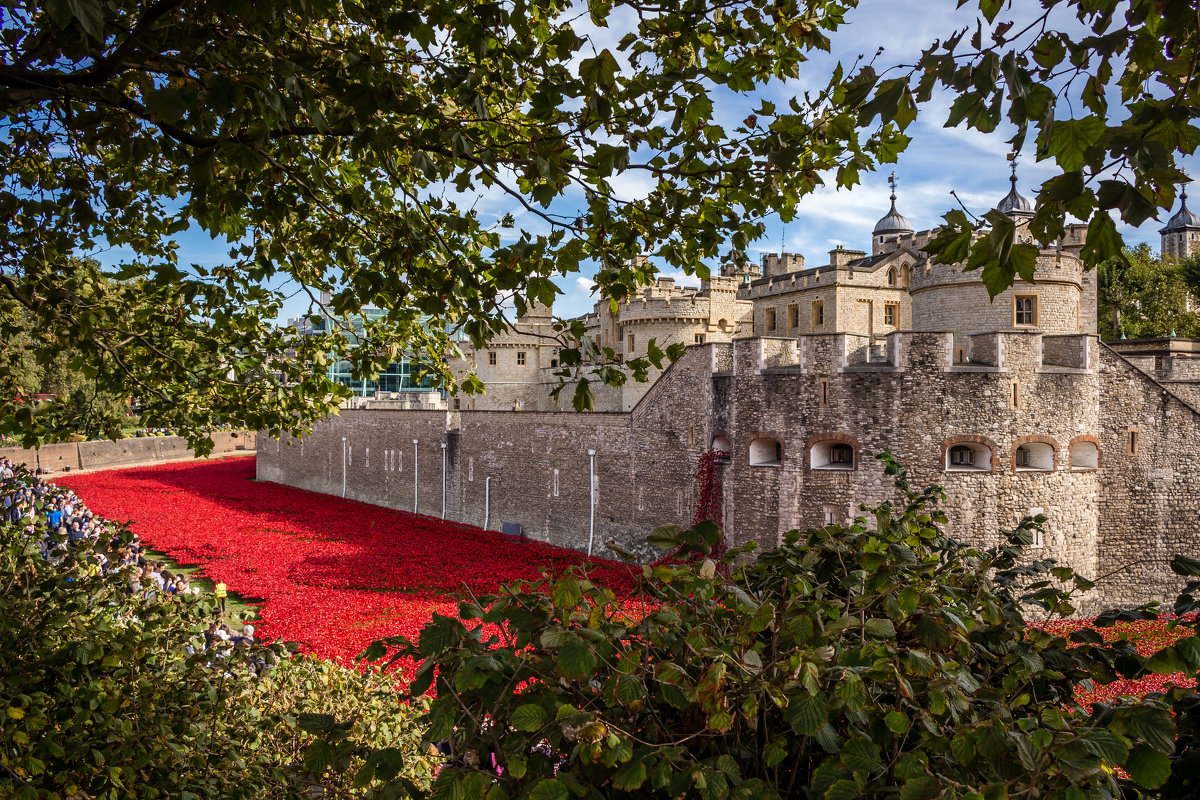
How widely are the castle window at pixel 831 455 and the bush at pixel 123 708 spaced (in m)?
10.7

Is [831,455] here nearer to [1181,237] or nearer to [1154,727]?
[1154,727]

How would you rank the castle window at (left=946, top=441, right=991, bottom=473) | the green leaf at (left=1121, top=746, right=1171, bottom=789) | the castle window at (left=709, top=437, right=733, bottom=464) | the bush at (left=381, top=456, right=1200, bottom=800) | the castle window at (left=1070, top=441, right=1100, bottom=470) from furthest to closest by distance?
the castle window at (left=709, top=437, right=733, bottom=464), the castle window at (left=1070, top=441, right=1100, bottom=470), the castle window at (left=946, top=441, right=991, bottom=473), the bush at (left=381, top=456, right=1200, bottom=800), the green leaf at (left=1121, top=746, right=1171, bottom=789)

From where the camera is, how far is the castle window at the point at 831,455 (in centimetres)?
1415

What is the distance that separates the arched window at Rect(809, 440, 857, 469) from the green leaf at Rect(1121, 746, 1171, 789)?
41.8 ft

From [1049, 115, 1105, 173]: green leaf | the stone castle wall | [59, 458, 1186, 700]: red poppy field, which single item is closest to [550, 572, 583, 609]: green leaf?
[1049, 115, 1105, 173]: green leaf

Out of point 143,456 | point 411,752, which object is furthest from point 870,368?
point 143,456

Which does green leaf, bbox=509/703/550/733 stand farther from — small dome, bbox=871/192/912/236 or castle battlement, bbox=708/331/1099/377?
small dome, bbox=871/192/912/236

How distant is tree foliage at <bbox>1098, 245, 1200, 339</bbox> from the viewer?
3169 cm

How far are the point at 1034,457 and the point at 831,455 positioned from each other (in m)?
3.85

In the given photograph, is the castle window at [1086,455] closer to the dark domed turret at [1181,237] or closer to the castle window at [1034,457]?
the castle window at [1034,457]

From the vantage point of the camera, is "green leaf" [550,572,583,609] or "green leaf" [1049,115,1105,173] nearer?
"green leaf" [1049,115,1105,173]

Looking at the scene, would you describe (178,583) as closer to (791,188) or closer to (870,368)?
(791,188)

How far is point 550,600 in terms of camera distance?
2.34 m

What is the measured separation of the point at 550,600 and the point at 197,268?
4.78 meters
